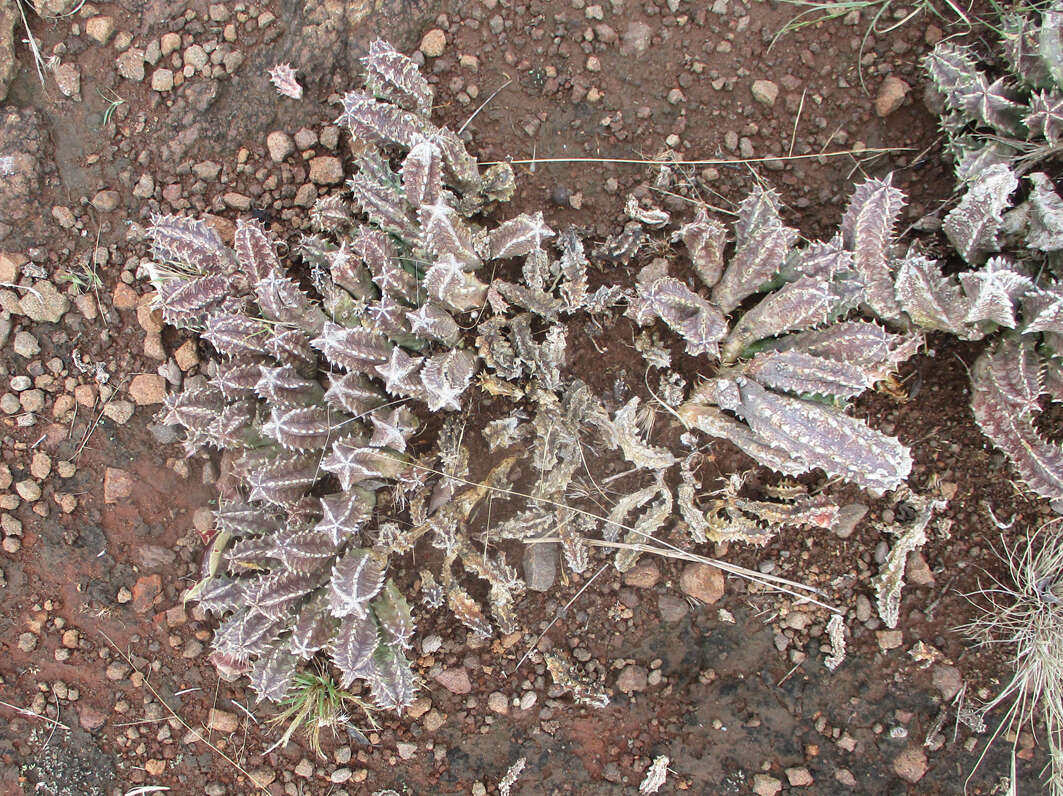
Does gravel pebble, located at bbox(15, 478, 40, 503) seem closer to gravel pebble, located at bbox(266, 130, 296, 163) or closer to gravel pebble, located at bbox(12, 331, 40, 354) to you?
gravel pebble, located at bbox(12, 331, 40, 354)

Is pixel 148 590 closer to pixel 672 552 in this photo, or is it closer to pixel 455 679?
pixel 455 679

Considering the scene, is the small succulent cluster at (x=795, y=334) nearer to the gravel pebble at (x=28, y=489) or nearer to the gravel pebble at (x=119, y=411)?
the gravel pebble at (x=119, y=411)

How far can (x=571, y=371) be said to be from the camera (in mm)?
3402

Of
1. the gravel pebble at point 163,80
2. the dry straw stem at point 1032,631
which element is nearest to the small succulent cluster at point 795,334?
the dry straw stem at point 1032,631

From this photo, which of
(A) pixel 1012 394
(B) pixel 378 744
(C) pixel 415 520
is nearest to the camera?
(A) pixel 1012 394

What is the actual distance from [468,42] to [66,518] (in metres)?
2.99

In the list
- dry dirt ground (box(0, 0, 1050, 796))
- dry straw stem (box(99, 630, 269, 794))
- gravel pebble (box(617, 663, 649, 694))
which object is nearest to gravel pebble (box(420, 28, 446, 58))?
dry dirt ground (box(0, 0, 1050, 796))

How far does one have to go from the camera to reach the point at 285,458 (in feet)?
10.5

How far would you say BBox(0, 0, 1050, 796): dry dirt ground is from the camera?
3.39 m

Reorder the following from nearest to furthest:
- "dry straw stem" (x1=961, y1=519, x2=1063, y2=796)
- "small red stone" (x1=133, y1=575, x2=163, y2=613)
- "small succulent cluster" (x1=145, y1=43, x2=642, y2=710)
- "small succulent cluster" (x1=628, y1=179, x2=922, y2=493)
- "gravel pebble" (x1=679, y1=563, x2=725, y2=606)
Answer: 1. "small succulent cluster" (x1=628, y1=179, x2=922, y2=493)
2. "small succulent cluster" (x1=145, y1=43, x2=642, y2=710)
3. "dry straw stem" (x1=961, y1=519, x2=1063, y2=796)
4. "gravel pebble" (x1=679, y1=563, x2=725, y2=606)
5. "small red stone" (x1=133, y1=575, x2=163, y2=613)

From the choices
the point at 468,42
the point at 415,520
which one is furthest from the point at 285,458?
the point at 468,42

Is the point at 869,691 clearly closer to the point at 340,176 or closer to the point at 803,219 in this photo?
the point at 803,219

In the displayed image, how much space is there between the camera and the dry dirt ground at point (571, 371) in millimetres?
3393

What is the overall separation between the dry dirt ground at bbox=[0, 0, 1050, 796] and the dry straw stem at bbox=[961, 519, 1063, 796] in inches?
3.1
